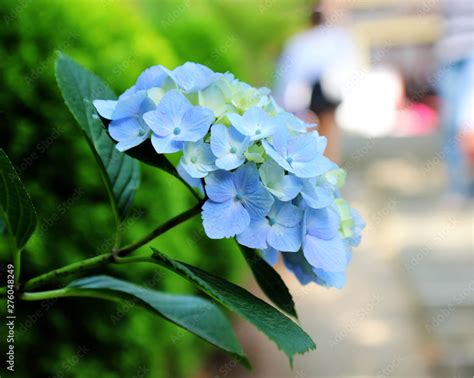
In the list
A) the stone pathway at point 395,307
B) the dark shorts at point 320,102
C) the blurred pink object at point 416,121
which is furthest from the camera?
the blurred pink object at point 416,121

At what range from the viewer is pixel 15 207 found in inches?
30.7

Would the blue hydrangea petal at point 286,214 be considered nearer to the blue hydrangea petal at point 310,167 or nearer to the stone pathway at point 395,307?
the blue hydrangea petal at point 310,167

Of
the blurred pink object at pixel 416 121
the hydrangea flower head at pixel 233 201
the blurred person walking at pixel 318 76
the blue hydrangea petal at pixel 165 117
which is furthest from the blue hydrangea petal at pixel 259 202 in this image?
the blurred pink object at pixel 416 121

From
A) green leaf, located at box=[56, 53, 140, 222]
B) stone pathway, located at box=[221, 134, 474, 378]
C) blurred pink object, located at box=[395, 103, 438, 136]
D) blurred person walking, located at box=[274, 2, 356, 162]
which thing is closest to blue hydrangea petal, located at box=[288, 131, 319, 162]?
green leaf, located at box=[56, 53, 140, 222]

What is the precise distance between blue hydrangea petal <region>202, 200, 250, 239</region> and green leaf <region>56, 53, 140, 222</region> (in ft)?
0.72

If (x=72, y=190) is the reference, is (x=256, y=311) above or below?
above

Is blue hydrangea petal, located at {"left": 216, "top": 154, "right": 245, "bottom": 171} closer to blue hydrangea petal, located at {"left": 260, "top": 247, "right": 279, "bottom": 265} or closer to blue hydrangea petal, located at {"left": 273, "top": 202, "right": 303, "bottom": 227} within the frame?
blue hydrangea petal, located at {"left": 273, "top": 202, "right": 303, "bottom": 227}

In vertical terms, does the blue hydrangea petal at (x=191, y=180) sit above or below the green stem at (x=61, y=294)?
above

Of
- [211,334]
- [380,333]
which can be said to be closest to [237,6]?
[380,333]

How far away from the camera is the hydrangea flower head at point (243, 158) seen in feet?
2.32

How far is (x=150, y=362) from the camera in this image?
2082mm

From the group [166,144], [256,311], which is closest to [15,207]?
[166,144]

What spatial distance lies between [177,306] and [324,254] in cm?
26

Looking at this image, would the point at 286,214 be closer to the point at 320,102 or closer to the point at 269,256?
the point at 269,256
